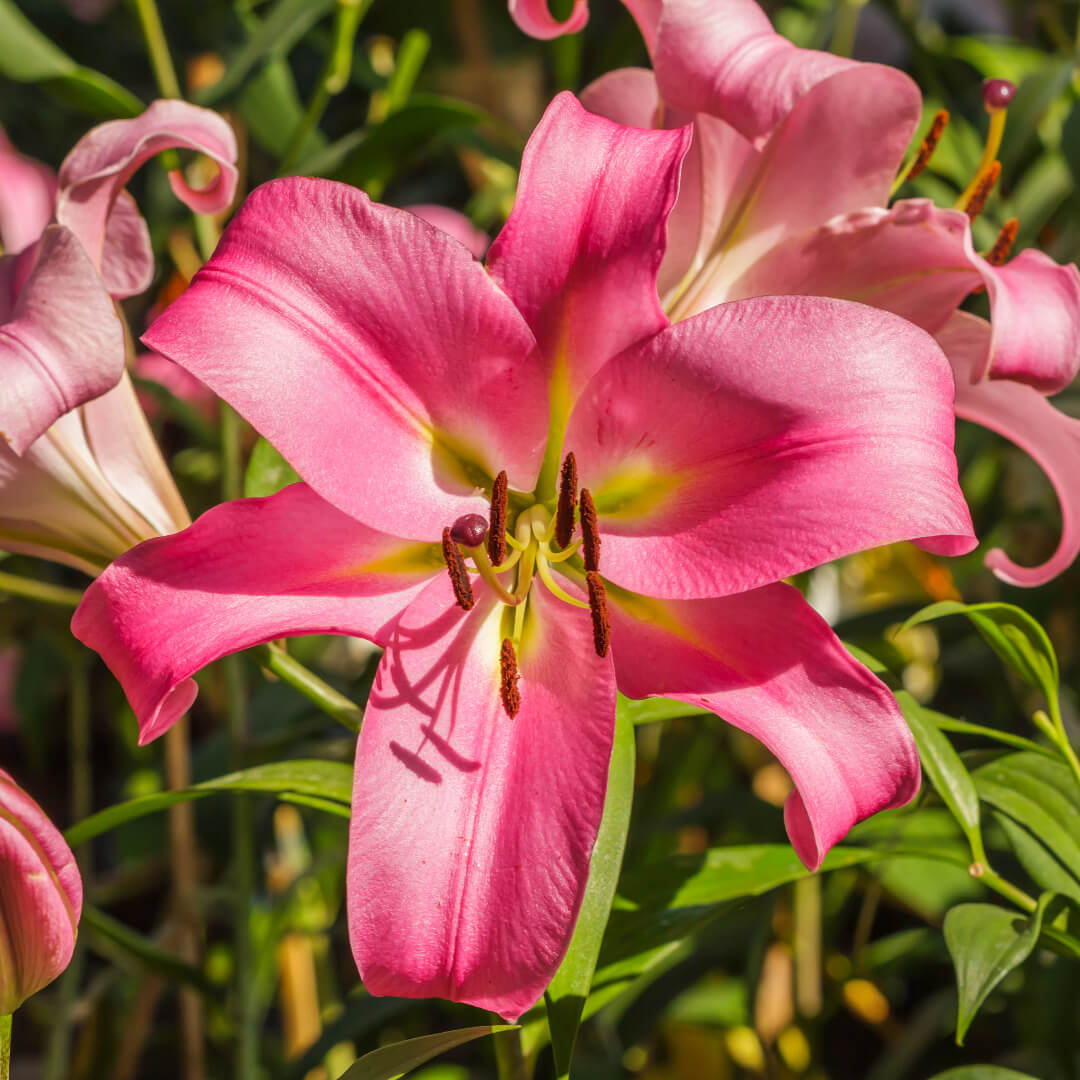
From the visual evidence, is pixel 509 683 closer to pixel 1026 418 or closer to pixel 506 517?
pixel 506 517

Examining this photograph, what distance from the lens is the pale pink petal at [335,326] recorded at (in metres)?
0.31

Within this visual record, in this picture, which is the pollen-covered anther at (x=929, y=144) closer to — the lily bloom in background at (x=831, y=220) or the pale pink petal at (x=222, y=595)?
the lily bloom in background at (x=831, y=220)

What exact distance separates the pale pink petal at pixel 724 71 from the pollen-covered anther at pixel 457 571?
0.51 feet

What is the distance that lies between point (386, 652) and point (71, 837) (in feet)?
0.49

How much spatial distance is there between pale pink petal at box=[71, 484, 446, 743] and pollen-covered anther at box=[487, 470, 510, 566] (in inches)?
1.4

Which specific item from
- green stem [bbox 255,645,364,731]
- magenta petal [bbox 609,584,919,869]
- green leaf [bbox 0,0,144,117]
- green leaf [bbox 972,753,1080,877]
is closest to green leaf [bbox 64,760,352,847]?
green stem [bbox 255,645,364,731]

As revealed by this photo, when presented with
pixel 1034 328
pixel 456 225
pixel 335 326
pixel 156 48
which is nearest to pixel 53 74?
pixel 156 48

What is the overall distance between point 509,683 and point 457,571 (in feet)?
0.11

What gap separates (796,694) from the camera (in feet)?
1.05

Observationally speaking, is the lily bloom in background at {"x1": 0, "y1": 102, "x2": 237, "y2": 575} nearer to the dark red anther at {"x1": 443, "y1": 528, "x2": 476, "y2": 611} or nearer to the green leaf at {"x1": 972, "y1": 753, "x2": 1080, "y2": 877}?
the dark red anther at {"x1": 443, "y1": 528, "x2": 476, "y2": 611}

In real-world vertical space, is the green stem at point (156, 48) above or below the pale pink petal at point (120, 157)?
below

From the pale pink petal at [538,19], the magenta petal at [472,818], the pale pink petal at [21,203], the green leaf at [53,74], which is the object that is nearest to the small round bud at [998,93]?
the pale pink petal at [538,19]

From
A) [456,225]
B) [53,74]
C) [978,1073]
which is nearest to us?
[978,1073]

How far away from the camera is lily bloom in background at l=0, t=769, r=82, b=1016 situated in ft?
1.00
